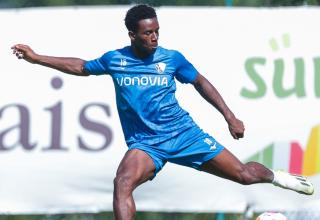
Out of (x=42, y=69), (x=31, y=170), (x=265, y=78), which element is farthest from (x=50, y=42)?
(x=265, y=78)

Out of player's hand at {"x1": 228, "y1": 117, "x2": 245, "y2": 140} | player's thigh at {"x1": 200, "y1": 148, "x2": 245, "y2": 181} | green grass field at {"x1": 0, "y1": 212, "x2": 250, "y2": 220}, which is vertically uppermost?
player's hand at {"x1": 228, "y1": 117, "x2": 245, "y2": 140}

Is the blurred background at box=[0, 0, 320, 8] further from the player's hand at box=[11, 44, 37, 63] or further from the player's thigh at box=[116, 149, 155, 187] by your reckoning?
the player's thigh at box=[116, 149, 155, 187]

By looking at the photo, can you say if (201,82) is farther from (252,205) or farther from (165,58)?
(252,205)

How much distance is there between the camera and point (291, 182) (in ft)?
32.8

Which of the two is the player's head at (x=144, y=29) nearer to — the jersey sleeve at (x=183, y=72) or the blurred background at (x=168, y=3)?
the jersey sleeve at (x=183, y=72)

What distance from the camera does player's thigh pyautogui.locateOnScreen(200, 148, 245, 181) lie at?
372 inches

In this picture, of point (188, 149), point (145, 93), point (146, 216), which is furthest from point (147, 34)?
point (146, 216)

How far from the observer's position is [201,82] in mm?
9484

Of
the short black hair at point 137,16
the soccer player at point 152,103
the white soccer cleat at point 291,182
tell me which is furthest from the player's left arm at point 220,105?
the white soccer cleat at point 291,182

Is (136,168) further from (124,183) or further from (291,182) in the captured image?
(291,182)

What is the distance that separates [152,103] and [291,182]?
144 centimetres

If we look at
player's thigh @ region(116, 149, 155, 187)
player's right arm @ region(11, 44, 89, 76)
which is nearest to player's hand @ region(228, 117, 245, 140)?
player's thigh @ region(116, 149, 155, 187)

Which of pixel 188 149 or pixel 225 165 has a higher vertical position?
pixel 188 149

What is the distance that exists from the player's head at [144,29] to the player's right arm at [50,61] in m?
0.48
